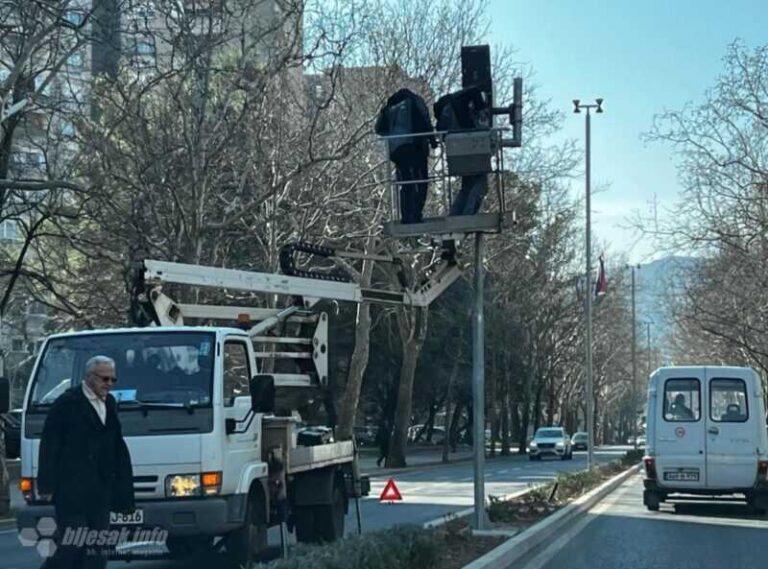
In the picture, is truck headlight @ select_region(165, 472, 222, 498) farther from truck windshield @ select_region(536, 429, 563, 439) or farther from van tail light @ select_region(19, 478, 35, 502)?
truck windshield @ select_region(536, 429, 563, 439)

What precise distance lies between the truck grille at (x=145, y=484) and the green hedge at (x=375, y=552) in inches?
60.8

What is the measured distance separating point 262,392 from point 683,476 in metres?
12.7

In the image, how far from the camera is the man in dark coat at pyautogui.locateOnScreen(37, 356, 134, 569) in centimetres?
783

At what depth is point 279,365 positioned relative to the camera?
14.5 metres

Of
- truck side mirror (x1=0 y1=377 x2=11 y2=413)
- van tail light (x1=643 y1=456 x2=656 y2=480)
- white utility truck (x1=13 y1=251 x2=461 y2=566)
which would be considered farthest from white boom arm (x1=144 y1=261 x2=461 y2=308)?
van tail light (x1=643 y1=456 x2=656 y2=480)

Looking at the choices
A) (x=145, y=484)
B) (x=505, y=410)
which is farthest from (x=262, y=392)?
(x=505, y=410)

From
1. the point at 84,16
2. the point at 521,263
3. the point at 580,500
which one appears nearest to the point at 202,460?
the point at 84,16

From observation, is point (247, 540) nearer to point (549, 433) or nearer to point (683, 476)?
point (683, 476)

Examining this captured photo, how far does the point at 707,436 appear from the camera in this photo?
21125mm

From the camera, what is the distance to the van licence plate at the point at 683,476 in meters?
21.0

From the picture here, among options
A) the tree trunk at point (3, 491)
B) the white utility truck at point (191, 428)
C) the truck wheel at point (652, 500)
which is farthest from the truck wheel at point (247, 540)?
the truck wheel at point (652, 500)

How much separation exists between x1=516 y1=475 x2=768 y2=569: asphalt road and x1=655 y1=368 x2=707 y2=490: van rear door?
72 cm

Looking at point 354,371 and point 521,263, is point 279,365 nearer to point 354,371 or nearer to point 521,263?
point 354,371

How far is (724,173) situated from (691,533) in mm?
15096
